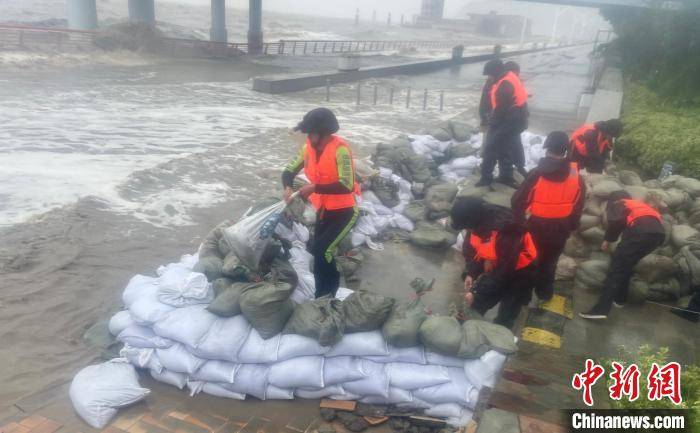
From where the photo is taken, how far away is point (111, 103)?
1292 centimetres

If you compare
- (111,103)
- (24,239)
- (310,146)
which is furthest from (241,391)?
(111,103)

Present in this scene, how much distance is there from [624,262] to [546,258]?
58 centimetres

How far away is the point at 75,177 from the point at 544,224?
20.5ft

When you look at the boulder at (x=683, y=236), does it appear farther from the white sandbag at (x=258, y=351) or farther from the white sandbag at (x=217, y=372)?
the white sandbag at (x=217, y=372)

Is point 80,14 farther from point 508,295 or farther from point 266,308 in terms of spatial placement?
point 508,295

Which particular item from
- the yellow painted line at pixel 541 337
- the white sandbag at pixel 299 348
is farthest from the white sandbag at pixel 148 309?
the yellow painted line at pixel 541 337

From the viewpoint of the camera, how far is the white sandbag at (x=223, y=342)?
3080mm

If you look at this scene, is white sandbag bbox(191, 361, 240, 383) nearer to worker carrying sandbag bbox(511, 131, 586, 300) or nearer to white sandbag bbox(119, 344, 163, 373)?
white sandbag bbox(119, 344, 163, 373)

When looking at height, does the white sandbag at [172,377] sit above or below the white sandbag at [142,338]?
below

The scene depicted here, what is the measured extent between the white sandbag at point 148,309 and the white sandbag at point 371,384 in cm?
128

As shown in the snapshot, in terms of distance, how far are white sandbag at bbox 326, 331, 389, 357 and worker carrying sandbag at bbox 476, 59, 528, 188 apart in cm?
339

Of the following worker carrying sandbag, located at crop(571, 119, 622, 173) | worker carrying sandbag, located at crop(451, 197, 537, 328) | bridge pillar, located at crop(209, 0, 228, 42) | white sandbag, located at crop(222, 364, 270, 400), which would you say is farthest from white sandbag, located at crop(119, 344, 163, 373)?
bridge pillar, located at crop(209, 0, 228, 42)

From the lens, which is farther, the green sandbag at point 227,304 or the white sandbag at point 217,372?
the green sandbag at point 227,304

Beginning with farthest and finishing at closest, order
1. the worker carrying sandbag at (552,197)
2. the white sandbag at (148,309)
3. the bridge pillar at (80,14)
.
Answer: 1. the bridge pillar at (80,14)
2. the worker carrying sandbag at (552,197)
3. the white sandbag at (148,309)
